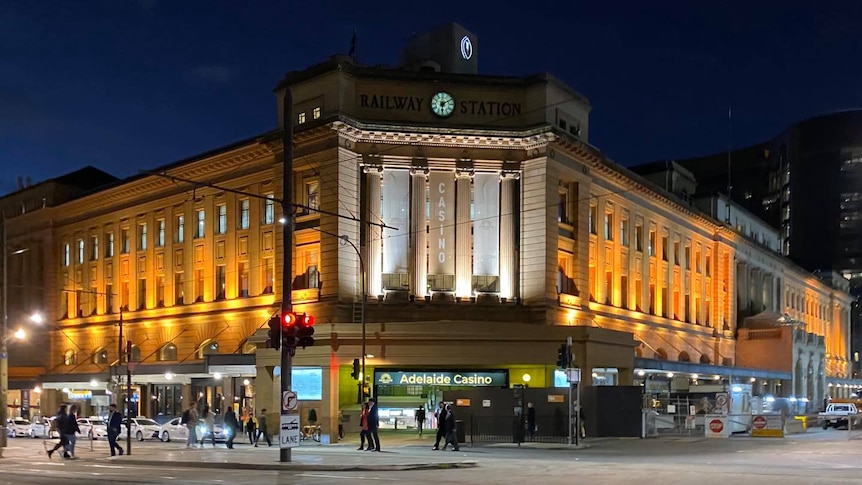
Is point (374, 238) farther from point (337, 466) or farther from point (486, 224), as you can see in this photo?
point (337, 466)

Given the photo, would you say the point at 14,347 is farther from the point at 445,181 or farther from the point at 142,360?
the point at 445,181

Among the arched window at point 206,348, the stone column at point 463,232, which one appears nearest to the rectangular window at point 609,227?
the stone column at point 463,232

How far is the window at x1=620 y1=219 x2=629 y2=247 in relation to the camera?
58688mm

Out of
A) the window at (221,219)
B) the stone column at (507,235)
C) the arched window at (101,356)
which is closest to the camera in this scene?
the stone column at (507,235)

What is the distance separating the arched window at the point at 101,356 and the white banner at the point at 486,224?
1218 inches

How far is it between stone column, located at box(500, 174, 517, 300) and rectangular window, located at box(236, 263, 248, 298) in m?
15.0

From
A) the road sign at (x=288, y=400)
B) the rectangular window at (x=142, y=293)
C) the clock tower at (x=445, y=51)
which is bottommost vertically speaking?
the road sign at (x=288, y=400)

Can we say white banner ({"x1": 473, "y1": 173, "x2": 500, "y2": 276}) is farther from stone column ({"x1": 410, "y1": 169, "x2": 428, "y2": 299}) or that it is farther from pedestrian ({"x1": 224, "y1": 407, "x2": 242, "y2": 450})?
pedestrian ({"x1": 224, "y1": 407, "x2": 242, "y2": 450})

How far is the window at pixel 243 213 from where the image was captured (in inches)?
2077

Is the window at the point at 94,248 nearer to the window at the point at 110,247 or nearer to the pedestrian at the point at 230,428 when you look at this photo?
the window at the point at 110,247

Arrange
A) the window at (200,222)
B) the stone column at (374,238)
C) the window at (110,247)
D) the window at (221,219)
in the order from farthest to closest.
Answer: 1. the window at (110,247)
2. the window at (200,222)
3. the window at (221,219)
4. the stone column at (374,238)

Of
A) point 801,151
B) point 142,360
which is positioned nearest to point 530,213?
point 142,360

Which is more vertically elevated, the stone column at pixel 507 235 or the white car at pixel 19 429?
the stone column at pixel 507 235

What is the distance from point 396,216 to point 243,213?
10.8m
